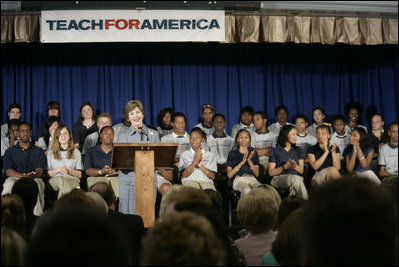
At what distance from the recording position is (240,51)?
950 centimetres

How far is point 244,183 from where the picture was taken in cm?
660

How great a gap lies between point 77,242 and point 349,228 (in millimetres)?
533

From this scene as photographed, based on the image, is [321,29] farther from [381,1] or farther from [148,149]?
[148,149]

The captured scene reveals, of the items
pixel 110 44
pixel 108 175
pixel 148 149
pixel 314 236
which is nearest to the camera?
pixel 314 236

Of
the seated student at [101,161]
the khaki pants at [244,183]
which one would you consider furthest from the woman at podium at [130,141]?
the khaki pants at [244,183]

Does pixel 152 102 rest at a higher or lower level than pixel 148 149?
higher

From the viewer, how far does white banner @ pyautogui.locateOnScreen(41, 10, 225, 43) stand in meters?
7.44

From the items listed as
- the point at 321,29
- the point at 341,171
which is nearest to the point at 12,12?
the point at 321,29

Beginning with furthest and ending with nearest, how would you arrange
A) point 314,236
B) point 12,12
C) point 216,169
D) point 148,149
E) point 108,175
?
point 12,12 → point 216,169 → point 108,175 → point 148,149 → point 314,236

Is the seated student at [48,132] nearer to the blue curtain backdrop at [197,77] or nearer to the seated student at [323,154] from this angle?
the blue curtain backdrop at [197,77]

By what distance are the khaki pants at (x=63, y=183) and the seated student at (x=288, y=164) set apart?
7.76 ft

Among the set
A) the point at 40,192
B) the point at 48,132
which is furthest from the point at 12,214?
the point at 48,132

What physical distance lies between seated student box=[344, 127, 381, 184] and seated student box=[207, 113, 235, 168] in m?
1.60

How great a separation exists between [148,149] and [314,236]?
3.71 metres
